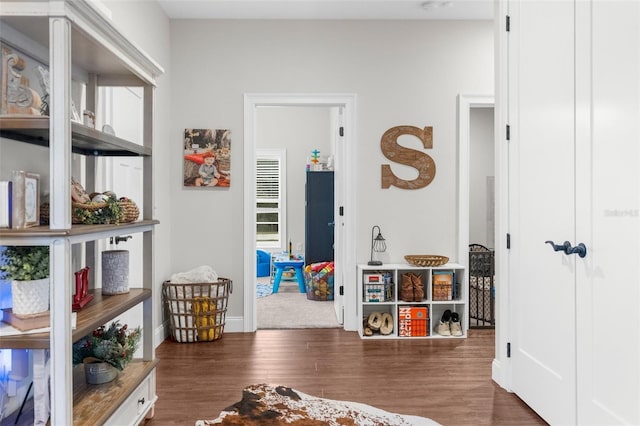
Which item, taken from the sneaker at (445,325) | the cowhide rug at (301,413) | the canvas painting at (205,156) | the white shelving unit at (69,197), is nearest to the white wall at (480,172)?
the sneaker at (445,325)

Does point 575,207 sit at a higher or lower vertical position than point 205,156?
lower

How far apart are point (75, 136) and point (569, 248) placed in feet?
7.33

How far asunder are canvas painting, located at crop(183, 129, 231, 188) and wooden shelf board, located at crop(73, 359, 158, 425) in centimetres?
201

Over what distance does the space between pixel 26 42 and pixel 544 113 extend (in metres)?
2.42

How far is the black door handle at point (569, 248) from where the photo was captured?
6.63 feet

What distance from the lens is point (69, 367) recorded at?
1560 mm

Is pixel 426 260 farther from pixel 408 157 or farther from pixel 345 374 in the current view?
pixel 345 374

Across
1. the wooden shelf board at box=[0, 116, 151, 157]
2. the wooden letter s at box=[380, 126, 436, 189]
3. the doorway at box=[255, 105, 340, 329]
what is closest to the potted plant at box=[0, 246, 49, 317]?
the wooden shelf board at box=[0, 116, 151, 157]

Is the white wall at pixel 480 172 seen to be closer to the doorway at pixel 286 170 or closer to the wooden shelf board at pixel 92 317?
the doorway at pixel 286 170

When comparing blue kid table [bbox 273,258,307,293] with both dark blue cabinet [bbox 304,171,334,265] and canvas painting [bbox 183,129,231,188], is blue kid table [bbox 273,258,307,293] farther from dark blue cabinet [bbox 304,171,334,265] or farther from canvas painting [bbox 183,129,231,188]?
canvas painting [bbox 183,129,231,188]

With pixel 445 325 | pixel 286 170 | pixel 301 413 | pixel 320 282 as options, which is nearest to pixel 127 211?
pixel 301 413

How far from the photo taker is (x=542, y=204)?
2373mm

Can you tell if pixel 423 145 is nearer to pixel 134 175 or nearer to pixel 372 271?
pixel 372 271

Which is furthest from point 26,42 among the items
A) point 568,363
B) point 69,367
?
point 568,363
